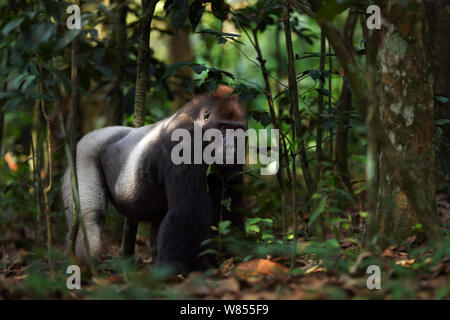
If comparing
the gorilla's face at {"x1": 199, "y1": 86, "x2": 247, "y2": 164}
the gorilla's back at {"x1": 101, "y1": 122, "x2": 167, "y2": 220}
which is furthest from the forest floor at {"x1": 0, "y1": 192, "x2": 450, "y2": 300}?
the gorilla's back at {"x1": 101, "y1": 122, "x2": 167, "y2": 220}

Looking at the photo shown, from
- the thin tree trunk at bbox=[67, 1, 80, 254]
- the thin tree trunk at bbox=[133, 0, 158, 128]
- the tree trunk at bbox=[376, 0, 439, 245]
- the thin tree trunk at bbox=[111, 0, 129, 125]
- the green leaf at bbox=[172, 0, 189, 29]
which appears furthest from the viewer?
the thin tree trunk at bbox=[111, 0, 129, 125]

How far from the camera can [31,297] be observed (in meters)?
2.55

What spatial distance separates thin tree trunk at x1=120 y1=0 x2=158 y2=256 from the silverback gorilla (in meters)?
0.21

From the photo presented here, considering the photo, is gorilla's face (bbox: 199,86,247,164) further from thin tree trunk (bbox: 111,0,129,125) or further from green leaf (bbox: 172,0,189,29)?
thin tree trunk (bbox: 111,0,129,125)

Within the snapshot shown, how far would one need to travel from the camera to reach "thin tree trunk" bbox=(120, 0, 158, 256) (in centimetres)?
468

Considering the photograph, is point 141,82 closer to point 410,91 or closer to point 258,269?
point 258,269

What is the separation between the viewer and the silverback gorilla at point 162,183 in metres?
3.85

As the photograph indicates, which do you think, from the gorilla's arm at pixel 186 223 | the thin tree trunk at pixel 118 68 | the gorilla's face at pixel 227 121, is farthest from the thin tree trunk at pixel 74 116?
the thin tree trunk at pixel 118 68

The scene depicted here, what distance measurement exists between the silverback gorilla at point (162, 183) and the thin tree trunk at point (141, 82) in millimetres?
215

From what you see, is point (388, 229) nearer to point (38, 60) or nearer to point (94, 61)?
point (38, 60)

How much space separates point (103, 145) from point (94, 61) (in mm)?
1460

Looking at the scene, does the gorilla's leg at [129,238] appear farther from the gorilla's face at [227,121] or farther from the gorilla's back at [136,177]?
the gorilla's face at [227,121]

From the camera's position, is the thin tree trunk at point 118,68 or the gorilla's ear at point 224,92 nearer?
the gorilla's ear at point 224,92
